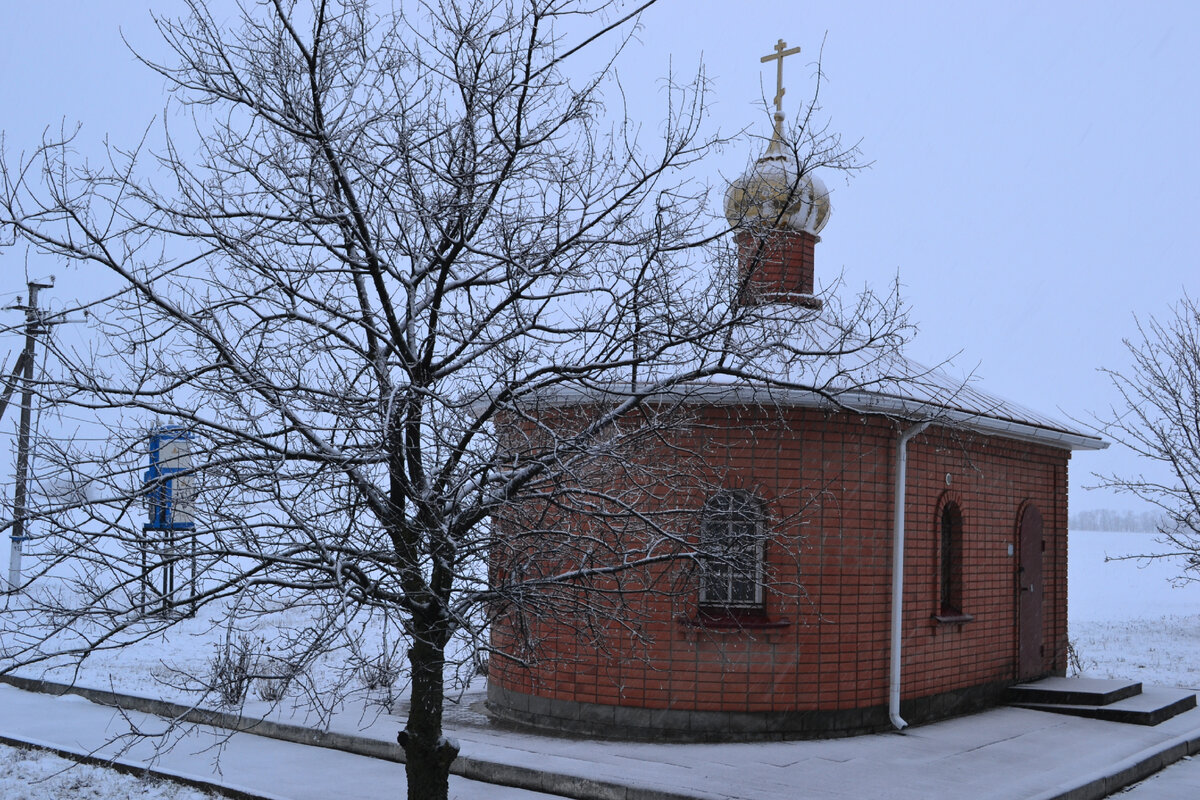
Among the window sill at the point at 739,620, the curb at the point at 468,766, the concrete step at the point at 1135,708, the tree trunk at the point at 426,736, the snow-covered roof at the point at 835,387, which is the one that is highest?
the snow-covered roof at the point at 835,387

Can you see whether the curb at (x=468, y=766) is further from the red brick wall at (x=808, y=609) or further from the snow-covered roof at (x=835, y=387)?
the snow-covered roof at (x=835, y=387)

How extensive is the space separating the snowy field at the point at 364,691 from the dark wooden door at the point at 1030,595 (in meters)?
0.94

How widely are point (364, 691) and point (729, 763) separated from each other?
18.6ft

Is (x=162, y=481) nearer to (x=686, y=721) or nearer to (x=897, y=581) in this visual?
(x=686, y=721)

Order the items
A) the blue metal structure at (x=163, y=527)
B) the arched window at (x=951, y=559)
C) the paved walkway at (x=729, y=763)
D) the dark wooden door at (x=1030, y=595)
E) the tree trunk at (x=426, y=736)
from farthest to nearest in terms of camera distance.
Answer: the dark wooden door at (x=1030, y=595) → the arched window at (x=951, y=559) → the paved walkway at (x=729, y=763) → the tree trunk at (x=426, y=736) → the blue metal structure at (x=163, y=527)

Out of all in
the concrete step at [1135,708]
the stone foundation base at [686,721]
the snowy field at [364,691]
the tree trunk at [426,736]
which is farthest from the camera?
the concrete step at [1135,708]

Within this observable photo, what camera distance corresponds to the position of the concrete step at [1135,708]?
12.3 metres

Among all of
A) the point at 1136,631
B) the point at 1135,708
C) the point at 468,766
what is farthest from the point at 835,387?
the point at 1136,631

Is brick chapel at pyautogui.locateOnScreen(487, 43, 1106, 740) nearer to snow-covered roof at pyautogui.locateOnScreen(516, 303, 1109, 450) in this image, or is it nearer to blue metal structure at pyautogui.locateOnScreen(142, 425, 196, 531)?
snow-covered roof at pyautogui.locateOnScreen(516, 303, 1109, 450)

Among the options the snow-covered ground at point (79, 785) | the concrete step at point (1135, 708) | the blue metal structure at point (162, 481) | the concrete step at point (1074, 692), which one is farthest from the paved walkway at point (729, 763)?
the blue metal structure at point (162, 481)

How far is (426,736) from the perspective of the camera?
6.07m

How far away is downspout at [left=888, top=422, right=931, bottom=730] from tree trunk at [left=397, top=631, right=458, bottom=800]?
20.7 ft

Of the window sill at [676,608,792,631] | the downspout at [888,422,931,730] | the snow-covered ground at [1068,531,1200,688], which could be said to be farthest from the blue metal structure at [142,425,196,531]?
the snow-covered ground at [1068,531,1200,688]

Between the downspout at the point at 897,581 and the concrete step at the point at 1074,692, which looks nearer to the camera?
the downspout at the point at 897,581
